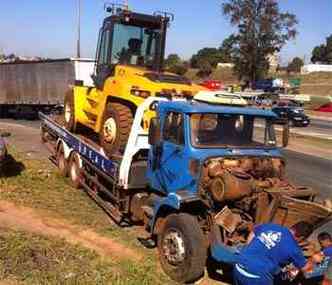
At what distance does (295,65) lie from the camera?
385 feet

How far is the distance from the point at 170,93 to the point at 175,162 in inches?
93.9

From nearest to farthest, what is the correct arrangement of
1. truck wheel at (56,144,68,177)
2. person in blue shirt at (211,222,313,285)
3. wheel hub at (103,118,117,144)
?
person in blue shirt at (211,222,313,285)
wheel hub at (103,118,117,144)
truck wheel at (56,144,68,177)

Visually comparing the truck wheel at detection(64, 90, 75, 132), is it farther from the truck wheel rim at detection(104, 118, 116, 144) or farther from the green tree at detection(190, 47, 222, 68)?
the green tree at detection(190, 47, 222, 68)

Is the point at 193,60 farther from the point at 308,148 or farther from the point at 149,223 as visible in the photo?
the point at 149,223

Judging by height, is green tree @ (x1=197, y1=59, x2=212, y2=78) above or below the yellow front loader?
below

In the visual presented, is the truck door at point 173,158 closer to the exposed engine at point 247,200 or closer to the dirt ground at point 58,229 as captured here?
the exposed engine at point 247,200

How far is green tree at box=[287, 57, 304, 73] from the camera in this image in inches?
4483

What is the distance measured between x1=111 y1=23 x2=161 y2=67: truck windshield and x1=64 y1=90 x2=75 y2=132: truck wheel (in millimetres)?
1863

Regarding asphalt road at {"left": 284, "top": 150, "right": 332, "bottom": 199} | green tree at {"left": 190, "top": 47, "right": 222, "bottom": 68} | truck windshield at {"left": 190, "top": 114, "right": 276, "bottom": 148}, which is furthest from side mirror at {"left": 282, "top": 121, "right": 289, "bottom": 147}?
green tree at {"left": 190, "top": 47, "right": 222, "bottom": 68}

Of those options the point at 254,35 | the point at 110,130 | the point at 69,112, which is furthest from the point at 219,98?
the point at 254,35

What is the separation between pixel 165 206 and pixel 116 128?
3.00 meters


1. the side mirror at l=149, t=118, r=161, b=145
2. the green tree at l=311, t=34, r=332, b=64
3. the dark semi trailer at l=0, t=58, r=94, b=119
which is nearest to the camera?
the side mirror at l=149, t=118, r=161, b=145

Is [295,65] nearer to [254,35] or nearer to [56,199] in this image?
[254,35]

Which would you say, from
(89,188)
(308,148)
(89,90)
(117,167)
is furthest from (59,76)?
(117,167)
